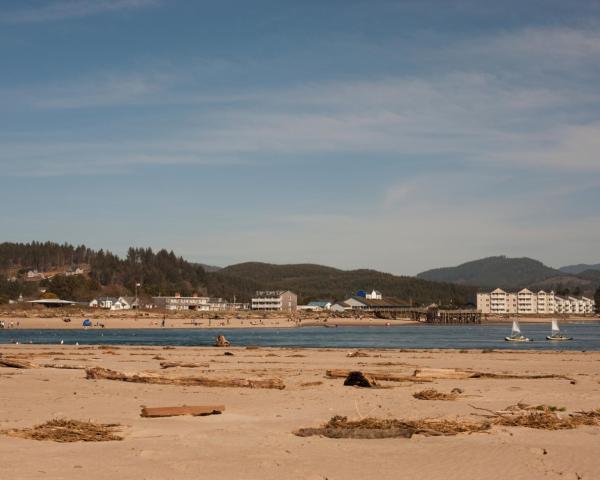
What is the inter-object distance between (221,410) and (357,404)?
3757 mm

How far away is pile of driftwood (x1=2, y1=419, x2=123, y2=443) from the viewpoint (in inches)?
548

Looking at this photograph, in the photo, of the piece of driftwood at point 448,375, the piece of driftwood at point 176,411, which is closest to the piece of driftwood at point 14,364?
the piece of driftwood at point 176,411

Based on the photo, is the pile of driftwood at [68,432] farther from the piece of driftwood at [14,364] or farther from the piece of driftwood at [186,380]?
the piece of driftwood at [14,364]

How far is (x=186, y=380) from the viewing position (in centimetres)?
2434

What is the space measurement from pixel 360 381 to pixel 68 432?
38.3 ft

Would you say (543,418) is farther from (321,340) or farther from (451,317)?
(451,317)

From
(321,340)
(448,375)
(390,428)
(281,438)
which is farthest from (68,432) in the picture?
(321,340)

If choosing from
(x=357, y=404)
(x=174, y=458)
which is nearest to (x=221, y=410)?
(x=357, y=404)

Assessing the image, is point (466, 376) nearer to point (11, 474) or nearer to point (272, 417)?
point (272, 417)

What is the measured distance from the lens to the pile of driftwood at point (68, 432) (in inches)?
548

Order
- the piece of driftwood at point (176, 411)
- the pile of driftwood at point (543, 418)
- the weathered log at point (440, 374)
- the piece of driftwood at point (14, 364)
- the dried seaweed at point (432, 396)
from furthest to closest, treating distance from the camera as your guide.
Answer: the piece of driftwood at point (14, 364) → the weathered log at point (440, 374) → the dried seaweed at point (432, 396) → the piece of driftwood at point (176, 411) → the pile of driftwood at point (543, 418)

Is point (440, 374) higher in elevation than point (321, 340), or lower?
higher

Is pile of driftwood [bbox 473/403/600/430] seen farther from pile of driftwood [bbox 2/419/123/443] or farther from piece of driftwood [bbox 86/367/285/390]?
pile of driftwood [bbox 2/419/123/443]

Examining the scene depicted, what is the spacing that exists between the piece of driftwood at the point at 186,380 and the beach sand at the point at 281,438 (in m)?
0.43
